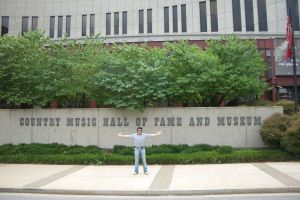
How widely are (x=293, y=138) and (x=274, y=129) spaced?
1762 millimetres

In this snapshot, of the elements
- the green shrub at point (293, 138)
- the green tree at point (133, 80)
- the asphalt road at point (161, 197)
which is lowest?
the asphalt road at point (161, 197)

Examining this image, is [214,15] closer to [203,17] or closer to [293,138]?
[203,17]

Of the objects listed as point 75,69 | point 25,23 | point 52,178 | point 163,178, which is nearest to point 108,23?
point 25,23

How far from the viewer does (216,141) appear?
68.8 ft

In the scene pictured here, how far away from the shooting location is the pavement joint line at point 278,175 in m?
12.2

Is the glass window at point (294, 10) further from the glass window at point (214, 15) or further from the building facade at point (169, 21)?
the glass window at point (214, 15)

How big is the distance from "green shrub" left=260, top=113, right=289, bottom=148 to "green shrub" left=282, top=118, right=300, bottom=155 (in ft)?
2.39

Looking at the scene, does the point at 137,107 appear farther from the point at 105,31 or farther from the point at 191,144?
the point at 105,31

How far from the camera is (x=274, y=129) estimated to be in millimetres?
18547

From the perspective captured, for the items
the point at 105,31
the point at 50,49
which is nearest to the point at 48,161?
the point at 50,49

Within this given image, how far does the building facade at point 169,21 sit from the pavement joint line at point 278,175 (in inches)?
905

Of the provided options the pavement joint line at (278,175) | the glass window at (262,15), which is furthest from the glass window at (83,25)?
the pavement joint line at (278,175)

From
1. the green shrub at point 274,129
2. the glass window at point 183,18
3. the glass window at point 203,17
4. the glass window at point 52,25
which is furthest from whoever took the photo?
the glass window at point 52,25

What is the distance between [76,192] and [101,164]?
6002mm
